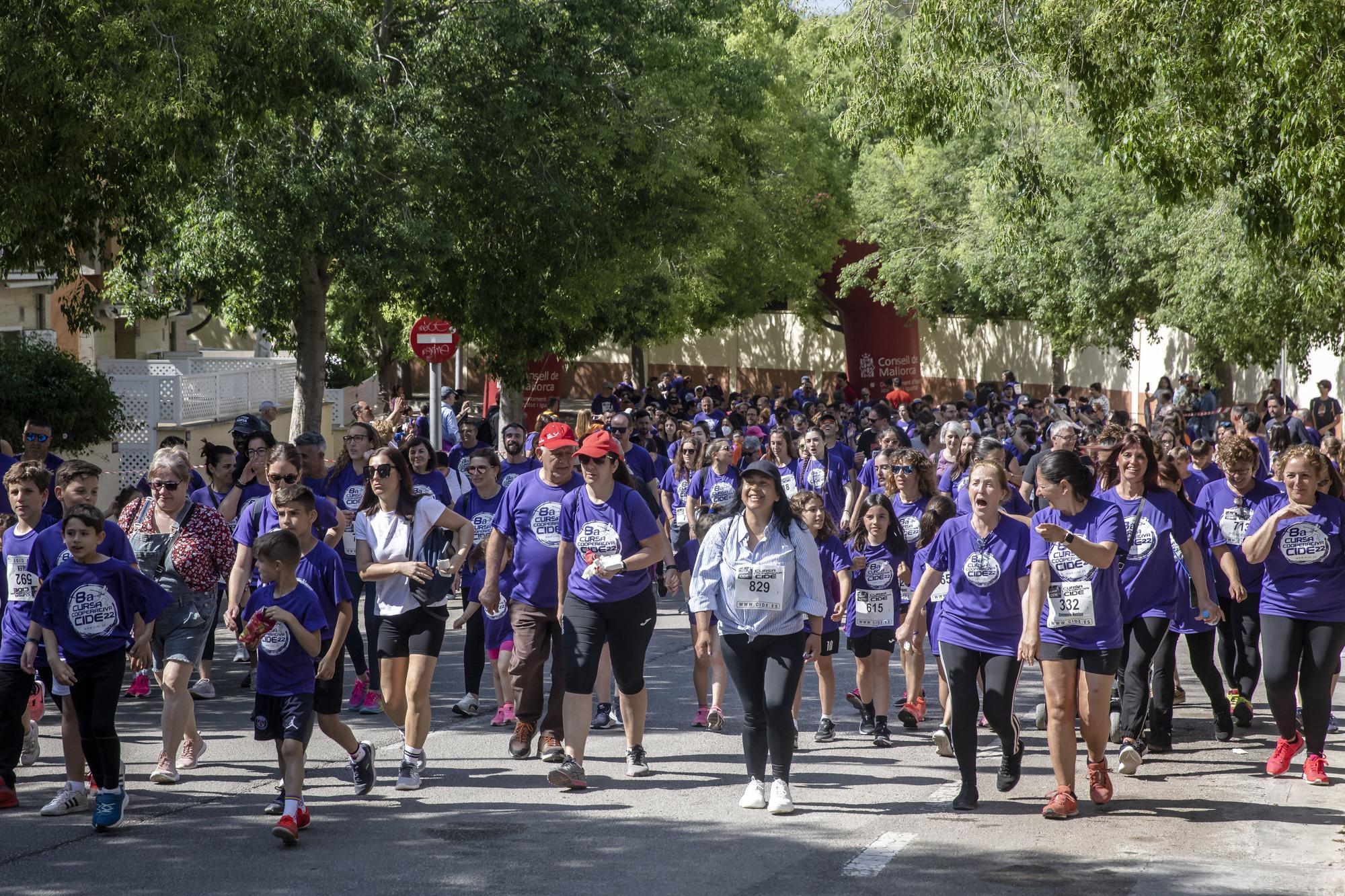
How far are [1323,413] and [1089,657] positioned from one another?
17.8 metres

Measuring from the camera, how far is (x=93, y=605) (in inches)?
278

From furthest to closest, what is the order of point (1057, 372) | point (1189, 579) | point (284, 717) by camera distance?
point (1057, 372)
point (1189, 579)
point (284, 717)

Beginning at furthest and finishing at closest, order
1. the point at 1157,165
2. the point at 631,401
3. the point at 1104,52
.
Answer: the point at 631,401 → the point at 1104,52 → the point at 1157,165

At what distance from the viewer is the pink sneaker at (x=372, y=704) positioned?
9.70m

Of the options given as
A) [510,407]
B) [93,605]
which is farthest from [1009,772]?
[510,407]

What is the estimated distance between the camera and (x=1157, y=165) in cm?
1109

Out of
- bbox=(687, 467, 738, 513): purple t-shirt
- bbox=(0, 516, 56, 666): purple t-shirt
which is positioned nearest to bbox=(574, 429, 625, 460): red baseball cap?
bbox=(0, 516, 56, 666): purple t-shirt

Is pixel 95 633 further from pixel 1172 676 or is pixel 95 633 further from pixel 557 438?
pixel 1172 676

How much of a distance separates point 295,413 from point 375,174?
354 centimetres

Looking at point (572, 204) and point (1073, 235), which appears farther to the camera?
point (1073, 235)

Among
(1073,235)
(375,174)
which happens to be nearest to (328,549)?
(375,174)

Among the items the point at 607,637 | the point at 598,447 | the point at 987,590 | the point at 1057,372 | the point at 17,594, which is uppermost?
the point at 1057,372

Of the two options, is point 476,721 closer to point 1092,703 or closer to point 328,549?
point 328,549

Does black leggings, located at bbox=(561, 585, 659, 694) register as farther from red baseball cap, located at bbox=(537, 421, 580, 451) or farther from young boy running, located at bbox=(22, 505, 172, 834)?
young boy running, located at bbox=(22, 505, 172, 834)
